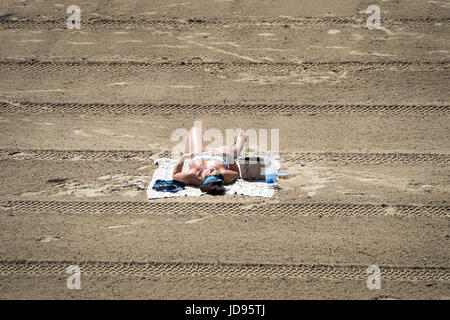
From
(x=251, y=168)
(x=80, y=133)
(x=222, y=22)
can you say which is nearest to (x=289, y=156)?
(x=251, y=168)

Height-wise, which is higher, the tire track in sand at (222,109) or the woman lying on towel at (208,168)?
the tire track in sand at (222,109)

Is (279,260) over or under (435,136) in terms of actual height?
under

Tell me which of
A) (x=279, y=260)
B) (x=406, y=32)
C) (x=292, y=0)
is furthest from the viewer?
(x=292, y=0)

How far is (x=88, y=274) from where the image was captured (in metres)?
5.59

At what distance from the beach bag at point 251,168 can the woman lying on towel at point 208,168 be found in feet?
0.29

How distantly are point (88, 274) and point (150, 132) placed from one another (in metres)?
2.45

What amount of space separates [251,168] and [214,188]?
48cm

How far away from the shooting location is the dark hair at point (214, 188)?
6445 mm

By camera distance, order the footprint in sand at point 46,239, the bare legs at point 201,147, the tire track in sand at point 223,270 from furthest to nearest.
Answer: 1. the bare legs at point 201,147
2. the footprint in sand at point 46,239
3. the tire track in sand at point 223,270

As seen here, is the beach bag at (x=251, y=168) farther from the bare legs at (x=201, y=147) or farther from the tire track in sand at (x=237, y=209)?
the tire track in sand at (x=237, y=209)

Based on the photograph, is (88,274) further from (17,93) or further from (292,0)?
(292,0)

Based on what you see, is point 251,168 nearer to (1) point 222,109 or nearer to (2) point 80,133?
(1) point 222,109

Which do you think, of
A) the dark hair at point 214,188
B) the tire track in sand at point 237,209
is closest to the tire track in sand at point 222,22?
the dark hair at point 214,188
